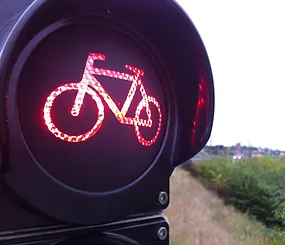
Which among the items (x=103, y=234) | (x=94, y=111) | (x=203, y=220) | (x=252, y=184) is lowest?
(x=203, y=220)

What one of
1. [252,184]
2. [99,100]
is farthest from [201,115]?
[252,184]

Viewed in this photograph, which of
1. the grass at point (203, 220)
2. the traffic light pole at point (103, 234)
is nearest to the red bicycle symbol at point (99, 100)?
the traffic light pole at point (103, 234)

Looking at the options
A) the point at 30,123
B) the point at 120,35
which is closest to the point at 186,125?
the point at 120,35

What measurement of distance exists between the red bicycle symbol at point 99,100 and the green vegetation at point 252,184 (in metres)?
9.70

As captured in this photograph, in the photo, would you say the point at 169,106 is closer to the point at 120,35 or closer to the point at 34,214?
the point at 120,35

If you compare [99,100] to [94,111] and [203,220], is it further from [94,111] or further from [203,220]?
[203,220]

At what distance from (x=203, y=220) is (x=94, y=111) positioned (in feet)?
26.1

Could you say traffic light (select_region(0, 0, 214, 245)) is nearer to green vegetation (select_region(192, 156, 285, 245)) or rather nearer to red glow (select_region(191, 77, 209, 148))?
red glow (select_region(191, 77, 209, 148))

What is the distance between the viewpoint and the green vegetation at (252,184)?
1151cm

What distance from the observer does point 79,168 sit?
0.72 metres

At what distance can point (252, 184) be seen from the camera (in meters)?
12.3

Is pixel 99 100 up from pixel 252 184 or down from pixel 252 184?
up

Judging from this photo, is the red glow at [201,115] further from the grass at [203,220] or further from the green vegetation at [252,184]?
the green vegetation at [252,184]

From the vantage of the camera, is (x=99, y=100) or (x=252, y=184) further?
(x=252, y=184)
